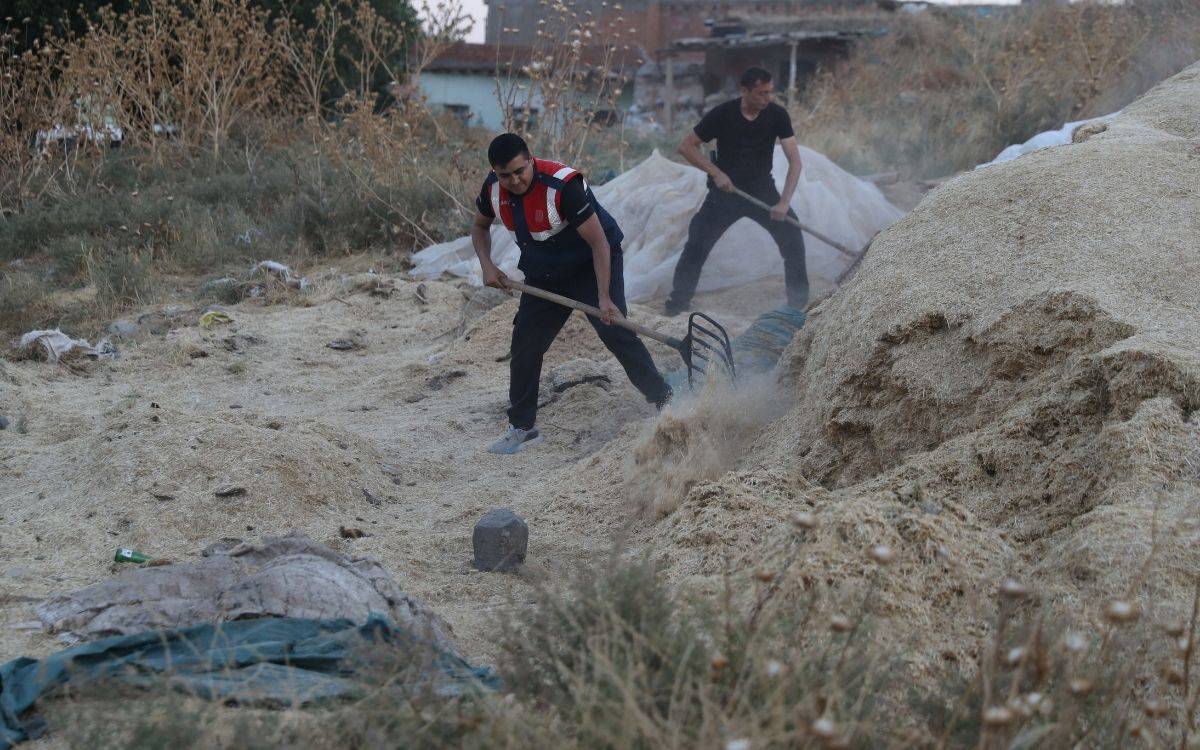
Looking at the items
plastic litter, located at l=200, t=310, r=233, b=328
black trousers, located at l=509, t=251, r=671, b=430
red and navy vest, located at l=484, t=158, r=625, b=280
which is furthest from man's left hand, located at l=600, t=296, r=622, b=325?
plastic litter, located at l=200, t=310, r=233, b=328

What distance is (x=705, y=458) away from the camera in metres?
4.38

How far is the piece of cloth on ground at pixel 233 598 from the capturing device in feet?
10.2

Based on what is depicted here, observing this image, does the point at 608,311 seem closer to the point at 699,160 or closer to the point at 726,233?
the point at 699,160

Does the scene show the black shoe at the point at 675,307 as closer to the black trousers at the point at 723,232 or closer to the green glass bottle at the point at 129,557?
the black trousers at the point at 723,232

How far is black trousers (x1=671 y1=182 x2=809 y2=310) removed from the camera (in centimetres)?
743

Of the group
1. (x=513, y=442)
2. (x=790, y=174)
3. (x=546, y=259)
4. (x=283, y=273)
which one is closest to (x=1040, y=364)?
(x=546, y=259)

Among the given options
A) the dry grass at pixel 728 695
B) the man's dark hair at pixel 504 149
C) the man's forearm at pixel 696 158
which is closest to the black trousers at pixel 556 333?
the man's dark hair at pixel 504 149

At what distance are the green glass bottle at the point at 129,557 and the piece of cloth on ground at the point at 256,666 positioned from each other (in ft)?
3.80

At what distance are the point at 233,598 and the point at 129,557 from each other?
988mm

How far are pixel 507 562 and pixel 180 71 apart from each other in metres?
10.2

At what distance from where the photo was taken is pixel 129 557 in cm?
392

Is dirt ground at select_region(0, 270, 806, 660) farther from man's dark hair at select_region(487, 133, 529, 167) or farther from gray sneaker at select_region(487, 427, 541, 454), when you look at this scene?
man's dark hair at select_region(487, 133, 529, 167)

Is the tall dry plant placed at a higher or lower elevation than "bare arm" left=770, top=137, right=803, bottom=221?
higher

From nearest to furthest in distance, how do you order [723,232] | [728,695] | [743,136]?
[728,695] → [743,136] → [723,232]
